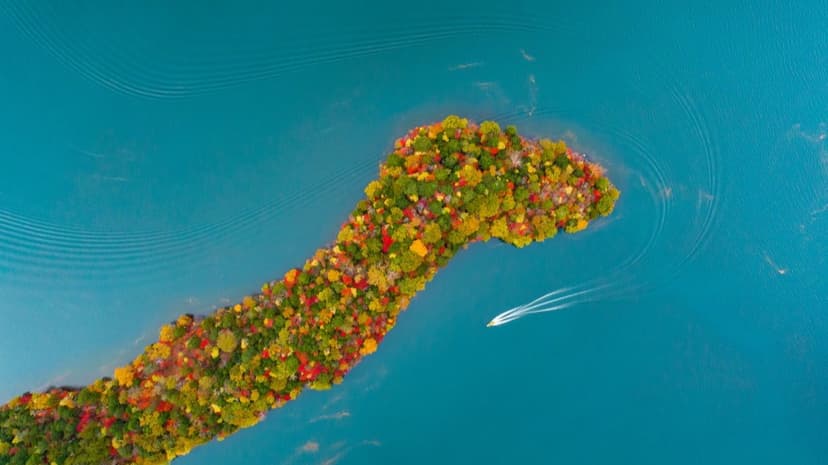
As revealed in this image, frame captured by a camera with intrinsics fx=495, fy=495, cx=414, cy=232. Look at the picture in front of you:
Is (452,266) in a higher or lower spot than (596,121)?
lower

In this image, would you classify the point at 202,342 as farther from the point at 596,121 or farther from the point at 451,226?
the point at 596,121

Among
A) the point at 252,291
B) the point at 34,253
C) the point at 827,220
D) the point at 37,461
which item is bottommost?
the point at 827,220

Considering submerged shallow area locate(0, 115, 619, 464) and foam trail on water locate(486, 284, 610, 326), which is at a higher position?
submerged shallow area locate(0, 115, 619, 464)

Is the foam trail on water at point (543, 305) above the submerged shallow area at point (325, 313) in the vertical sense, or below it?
below

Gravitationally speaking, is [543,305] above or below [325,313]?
below

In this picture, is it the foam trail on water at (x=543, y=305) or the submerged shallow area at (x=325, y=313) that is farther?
the foam trail on water at (x=543, y=305)

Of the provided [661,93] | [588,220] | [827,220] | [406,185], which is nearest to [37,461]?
[406,185]

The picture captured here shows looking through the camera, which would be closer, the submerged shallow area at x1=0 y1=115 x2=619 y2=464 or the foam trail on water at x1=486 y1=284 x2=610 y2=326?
the submerged shallow area at x1=0 y1=115 x2=619 y2=464

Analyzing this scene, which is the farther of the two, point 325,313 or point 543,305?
point 543,305
